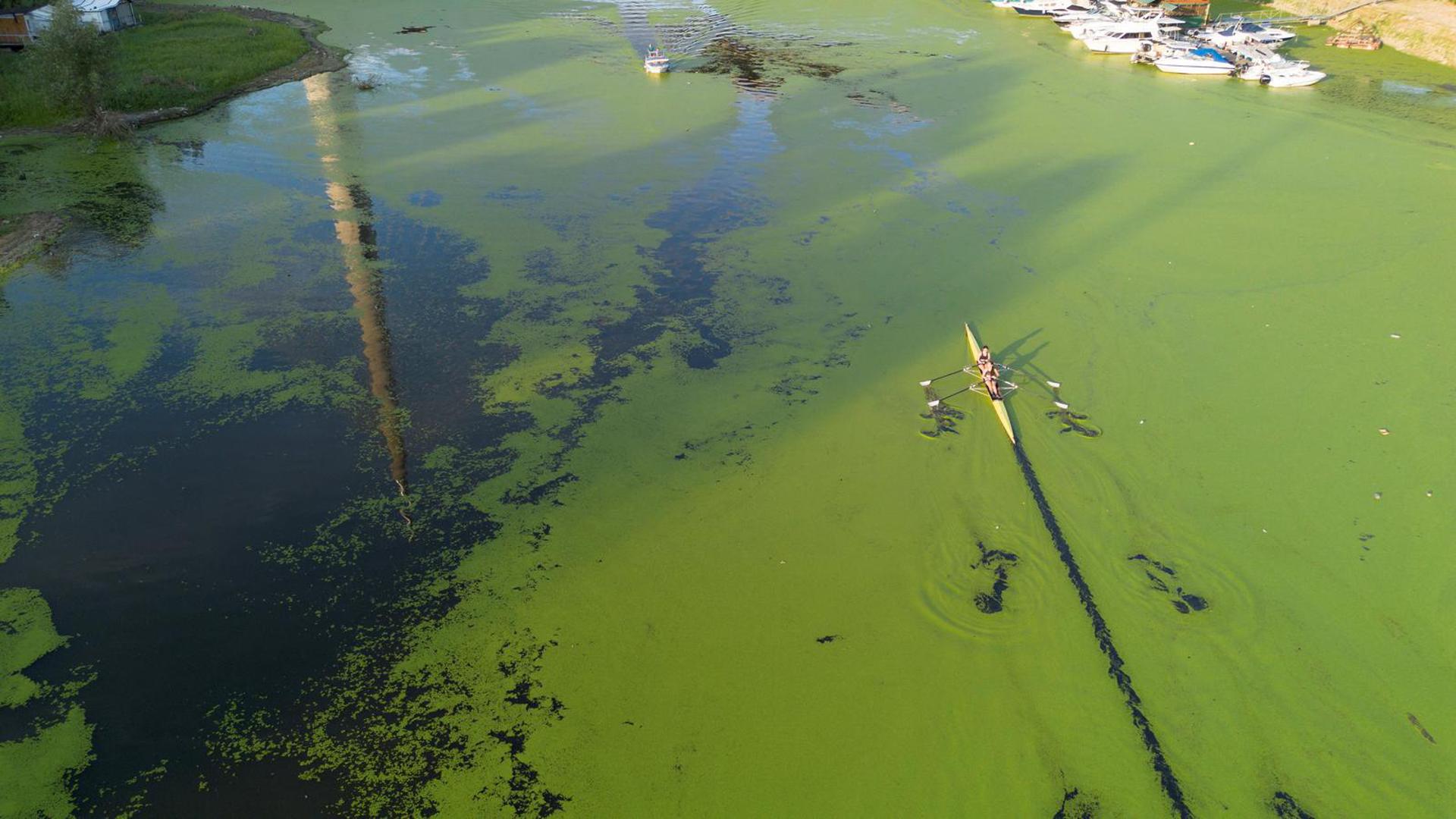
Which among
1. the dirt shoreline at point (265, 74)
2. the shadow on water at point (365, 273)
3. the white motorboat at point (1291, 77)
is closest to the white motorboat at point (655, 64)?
the shadow on water at point (365, 273)

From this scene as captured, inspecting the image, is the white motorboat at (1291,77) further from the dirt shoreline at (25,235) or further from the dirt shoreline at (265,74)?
the dirt shoreline at (25,235)

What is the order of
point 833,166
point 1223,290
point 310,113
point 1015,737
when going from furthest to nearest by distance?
point 310,113, point 833,166, point 1223,290, point 1015,737

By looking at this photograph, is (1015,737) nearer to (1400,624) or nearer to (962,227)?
(1400,624)

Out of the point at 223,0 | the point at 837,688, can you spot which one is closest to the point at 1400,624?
the point at 837,688

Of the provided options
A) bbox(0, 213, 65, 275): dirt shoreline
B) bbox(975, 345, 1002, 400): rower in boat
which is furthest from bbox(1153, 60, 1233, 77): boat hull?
bbox(0, 213, 65, 275): dirt shoreline

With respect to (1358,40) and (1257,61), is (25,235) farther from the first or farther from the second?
(1358,40)
